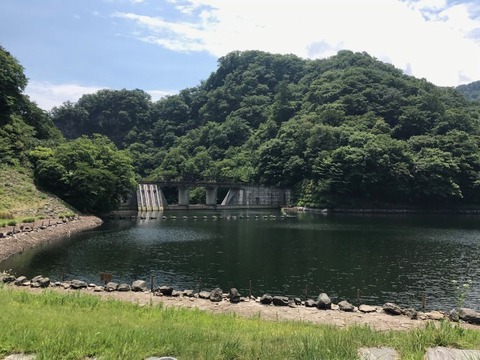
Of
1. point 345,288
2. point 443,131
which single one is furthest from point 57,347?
point 443,131

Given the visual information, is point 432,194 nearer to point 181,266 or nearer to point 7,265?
point 181,266

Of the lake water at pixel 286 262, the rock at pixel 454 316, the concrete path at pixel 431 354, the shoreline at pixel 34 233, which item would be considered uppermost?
the concrete path at pixel 431 354

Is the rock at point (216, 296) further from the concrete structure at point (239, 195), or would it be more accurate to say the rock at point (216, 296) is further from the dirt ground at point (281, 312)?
the concrete structure at point (239, 195)

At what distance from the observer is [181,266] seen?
3741 cm

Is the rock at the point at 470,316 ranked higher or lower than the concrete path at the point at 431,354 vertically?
lower

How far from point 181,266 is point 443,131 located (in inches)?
4634

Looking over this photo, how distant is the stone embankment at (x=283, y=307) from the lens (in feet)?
67.1

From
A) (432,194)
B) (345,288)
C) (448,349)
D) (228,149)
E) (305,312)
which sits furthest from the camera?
(228,149)

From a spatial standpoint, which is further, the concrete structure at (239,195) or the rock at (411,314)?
the concrete structure at (239,195)

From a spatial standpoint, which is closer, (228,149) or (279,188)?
(279,188)

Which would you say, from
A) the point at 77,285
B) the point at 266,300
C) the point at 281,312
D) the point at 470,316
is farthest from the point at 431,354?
the point at 77,285

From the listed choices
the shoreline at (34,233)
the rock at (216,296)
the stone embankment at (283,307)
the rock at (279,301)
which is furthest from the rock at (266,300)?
the shoreline at (34,233)

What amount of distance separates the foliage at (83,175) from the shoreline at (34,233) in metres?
11.2

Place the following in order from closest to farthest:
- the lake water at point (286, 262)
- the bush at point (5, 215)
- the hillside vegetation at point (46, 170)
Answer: the lake water at point (286, 262), the bush at point (5, 215), the hillside vegetation at point (46, 170)
